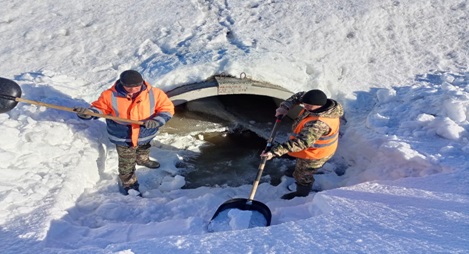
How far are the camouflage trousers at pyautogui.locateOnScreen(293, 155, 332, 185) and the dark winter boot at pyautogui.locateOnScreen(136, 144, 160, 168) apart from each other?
1751 millimetres

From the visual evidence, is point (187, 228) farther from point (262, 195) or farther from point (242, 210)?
point (262, 195)

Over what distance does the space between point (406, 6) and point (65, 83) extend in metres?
5.27

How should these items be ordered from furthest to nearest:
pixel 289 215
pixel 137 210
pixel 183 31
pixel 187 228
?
pixel 183 31
pixel 137 210
pixel 289 215
pixel 187 228

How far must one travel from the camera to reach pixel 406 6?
23.7ft

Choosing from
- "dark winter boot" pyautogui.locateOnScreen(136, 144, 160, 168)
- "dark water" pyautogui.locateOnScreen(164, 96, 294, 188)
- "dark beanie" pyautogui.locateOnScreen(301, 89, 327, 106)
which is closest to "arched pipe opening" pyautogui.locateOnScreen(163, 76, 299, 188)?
"dark water" pyautogui.locateOnScreen(164, 96, 294, 188)

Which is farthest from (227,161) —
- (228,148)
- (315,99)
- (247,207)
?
(315,99)

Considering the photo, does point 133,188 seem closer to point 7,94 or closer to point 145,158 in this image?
point 145,158

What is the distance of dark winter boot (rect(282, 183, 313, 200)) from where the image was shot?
508 cm

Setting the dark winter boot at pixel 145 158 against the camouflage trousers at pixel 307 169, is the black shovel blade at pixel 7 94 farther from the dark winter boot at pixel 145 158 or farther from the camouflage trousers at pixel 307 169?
the camouflage trousers at pixel 307 169

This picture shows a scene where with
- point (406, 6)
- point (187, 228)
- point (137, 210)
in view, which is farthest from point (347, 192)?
point (406, 6)

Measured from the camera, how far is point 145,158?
545 cm

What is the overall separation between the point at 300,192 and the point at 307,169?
1.18 ft

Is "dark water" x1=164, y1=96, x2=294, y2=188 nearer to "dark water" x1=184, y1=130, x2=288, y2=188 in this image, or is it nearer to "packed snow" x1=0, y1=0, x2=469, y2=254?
"dark water" x1=184, y1=130, x2=288, y2=188

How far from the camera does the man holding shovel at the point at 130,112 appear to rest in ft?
15.0
